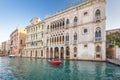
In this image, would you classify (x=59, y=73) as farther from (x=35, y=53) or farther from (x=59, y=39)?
(x=35, y=53)

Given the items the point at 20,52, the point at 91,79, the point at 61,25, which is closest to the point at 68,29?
the point at 61,25

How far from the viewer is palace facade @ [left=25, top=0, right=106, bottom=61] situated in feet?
104

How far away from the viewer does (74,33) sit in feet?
123

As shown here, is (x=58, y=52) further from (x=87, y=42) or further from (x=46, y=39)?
(x=87, y=42)

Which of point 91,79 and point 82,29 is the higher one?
point 82,29

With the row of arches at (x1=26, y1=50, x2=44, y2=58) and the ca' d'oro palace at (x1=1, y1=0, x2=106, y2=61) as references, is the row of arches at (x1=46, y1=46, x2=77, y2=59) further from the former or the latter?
the row of arches at (x1=26, y1=50, x2=44, y2=58)

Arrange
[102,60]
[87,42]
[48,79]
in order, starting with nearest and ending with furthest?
[48,79], [102,60], [87,42]

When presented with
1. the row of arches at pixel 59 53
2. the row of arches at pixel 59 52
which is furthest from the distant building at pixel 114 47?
the row of arches at pixel 59 52

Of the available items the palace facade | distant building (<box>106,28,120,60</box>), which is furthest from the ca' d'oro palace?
distant building (<box>106,28,120,60</box>)

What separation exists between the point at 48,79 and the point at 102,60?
2108 cm

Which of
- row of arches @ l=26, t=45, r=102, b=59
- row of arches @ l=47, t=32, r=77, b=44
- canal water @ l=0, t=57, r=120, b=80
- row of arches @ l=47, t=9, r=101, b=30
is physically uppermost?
row of arches @ l=47, t=9, r=101, b=30

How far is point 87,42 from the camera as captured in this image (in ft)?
110

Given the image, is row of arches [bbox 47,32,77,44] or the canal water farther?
row of arches [bbox 47,32,77,44]

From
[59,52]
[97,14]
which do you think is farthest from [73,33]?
[97,14]
